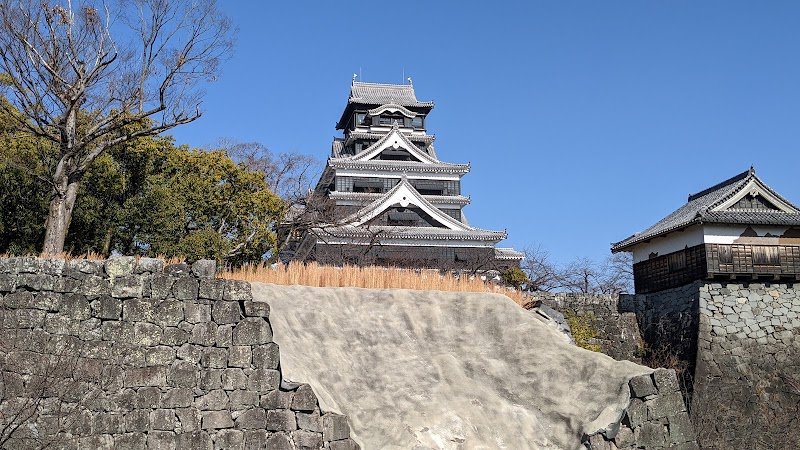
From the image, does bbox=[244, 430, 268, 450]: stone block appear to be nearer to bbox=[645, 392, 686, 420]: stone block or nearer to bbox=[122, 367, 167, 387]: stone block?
bbox=[122, 367, 167, 387]: stone block

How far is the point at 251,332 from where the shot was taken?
9992mm

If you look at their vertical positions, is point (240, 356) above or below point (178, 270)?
below

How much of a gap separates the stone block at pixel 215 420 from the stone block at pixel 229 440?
79 mm

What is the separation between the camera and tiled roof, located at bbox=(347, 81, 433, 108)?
124 feet

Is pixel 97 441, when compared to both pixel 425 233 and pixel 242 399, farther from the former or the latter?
pixel 425 233

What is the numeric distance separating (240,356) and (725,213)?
13.2 m

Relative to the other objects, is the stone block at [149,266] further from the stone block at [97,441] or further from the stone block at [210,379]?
the stone block at [97,441]

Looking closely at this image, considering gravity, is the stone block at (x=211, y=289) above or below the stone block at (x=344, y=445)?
above

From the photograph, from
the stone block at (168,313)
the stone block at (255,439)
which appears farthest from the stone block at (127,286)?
the stone block at (255,439)

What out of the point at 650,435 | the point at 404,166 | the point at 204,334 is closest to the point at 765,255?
the point at 650,435

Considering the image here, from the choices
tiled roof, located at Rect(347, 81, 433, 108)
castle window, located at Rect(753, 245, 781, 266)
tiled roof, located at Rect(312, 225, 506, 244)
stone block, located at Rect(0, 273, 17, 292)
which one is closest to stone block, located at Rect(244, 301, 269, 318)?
stone block, located at Rect(0, 273, 17, 292)

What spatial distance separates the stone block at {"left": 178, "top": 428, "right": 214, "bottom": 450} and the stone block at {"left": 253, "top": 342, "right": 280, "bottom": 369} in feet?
3.47

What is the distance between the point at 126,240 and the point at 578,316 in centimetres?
1095

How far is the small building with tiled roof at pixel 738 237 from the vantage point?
18.5 m
